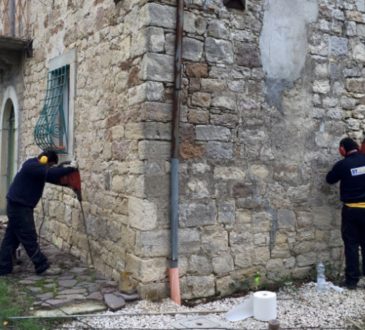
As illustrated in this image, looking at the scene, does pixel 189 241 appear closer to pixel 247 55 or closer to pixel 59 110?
pixel 247 55

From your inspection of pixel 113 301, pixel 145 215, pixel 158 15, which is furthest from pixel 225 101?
pixel 113 301

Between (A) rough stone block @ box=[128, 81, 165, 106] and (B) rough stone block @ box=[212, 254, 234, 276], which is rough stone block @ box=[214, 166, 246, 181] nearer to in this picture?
(B) rough stone block @ box=[212, 254, 234, 276]

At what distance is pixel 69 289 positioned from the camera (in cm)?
490

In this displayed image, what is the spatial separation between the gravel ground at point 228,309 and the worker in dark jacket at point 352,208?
305 mm

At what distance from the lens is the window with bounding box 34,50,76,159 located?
20.7 ft

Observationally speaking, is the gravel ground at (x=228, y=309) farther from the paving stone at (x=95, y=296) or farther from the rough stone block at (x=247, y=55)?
the rough stone block at (x=247, y=55)

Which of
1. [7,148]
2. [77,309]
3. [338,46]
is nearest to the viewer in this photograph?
[77,309]

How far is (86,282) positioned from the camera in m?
5.14

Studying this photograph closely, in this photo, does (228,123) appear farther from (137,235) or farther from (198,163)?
(137,235)

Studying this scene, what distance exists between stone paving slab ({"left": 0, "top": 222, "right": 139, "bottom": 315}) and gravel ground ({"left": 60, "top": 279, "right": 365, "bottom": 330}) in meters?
0.21

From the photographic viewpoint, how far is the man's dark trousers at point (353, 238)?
525cm

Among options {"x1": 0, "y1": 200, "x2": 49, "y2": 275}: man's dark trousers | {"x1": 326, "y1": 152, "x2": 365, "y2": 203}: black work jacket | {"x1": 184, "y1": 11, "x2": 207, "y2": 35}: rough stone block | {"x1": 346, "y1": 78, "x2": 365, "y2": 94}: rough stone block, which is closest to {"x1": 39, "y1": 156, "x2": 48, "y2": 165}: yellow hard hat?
{"x1": 0, "y1": 200, "x2": 49, "y2": 275}: man's dark trousers

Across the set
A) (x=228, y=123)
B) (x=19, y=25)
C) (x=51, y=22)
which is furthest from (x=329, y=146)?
(x=19, y=25)

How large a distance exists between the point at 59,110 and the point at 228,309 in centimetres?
348
